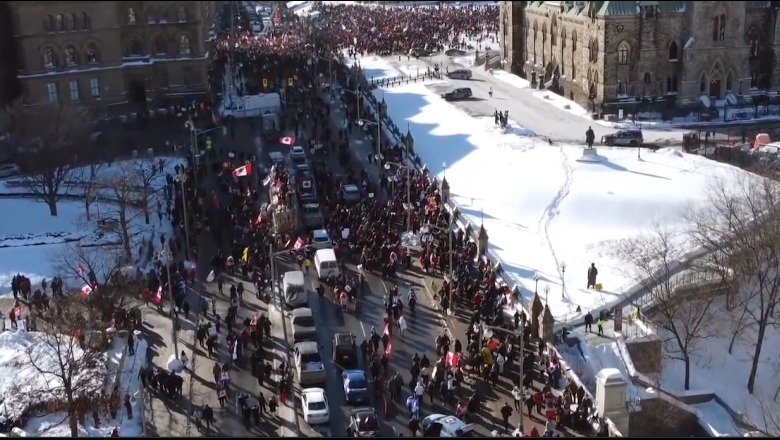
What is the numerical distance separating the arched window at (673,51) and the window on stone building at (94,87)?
40048 millimetres

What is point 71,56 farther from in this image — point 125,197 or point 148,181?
point 125,197

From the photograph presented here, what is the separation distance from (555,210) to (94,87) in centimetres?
3416

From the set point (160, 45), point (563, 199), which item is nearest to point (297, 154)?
point (160, 45)

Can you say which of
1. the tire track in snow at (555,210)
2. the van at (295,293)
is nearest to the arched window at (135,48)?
the tire track in snow at (555,210)

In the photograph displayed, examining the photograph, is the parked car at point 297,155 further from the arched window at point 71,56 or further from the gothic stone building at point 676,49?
the gothic stone building at point 676,49

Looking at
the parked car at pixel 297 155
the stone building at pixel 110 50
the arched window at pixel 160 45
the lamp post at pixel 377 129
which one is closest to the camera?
the lamp post at pixel 377 129

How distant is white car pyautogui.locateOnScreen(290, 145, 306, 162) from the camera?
56.8 metres

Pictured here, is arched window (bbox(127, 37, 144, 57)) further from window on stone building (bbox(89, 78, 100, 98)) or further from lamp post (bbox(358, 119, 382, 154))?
lamp post (bbox(358, 119, 382, 154))

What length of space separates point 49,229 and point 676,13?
144 feet

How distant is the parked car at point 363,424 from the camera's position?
85.6 feet

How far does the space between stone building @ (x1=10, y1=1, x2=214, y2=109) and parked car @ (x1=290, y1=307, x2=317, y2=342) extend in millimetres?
32702

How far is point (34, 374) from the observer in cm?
3077

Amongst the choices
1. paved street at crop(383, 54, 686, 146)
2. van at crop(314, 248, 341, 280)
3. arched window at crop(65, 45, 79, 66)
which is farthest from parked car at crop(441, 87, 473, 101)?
van at crop(314, 248, 341, 280)

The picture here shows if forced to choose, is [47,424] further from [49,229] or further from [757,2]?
[757,2]
